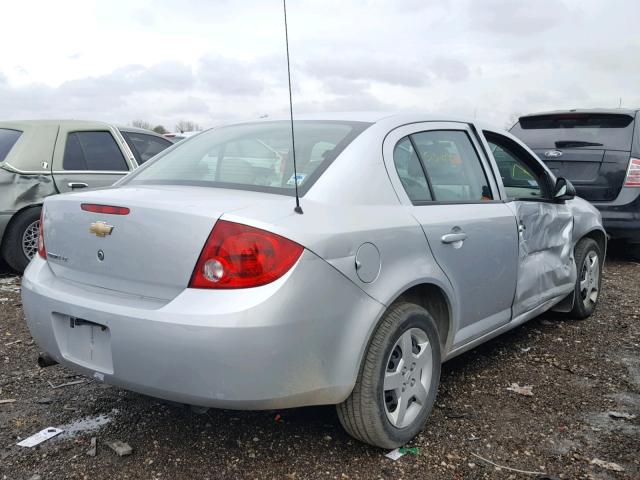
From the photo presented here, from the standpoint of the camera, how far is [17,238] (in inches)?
231

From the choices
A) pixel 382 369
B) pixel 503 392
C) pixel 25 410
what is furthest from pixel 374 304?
pixel 25 410

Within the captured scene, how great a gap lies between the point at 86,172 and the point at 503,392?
4617 millimetres

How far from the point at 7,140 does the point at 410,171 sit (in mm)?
4661

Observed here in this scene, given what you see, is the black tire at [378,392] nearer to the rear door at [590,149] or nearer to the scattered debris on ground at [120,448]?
the scattered debris on ground at [120,448]

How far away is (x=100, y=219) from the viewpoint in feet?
8.34

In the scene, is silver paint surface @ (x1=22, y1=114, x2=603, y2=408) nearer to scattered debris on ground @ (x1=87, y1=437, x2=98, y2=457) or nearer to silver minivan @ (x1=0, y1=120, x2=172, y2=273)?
scattered debris on ground @ (x1=87, y1=437, x2=98, y2=457)

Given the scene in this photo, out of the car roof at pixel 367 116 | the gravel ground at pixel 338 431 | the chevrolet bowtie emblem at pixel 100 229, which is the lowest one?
the gravel ground at pixel 338 431

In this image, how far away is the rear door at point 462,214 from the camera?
2.96 meters

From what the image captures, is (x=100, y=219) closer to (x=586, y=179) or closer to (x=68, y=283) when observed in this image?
(x=68, y=283)

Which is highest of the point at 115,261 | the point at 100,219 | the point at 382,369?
the point at 100,219

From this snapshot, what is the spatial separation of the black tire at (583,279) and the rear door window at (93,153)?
450cm

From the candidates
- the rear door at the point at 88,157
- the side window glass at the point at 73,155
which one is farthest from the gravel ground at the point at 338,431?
the side window glass at the point at 73,155

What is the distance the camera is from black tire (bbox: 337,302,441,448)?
2576 millimetres

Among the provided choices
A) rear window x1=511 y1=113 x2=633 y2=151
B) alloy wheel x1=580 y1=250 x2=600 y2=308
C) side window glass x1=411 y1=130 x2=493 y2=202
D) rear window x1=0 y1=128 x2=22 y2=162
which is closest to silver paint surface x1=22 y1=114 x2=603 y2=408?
side window glass x1=411 y1=130 x2=493 y2=202
